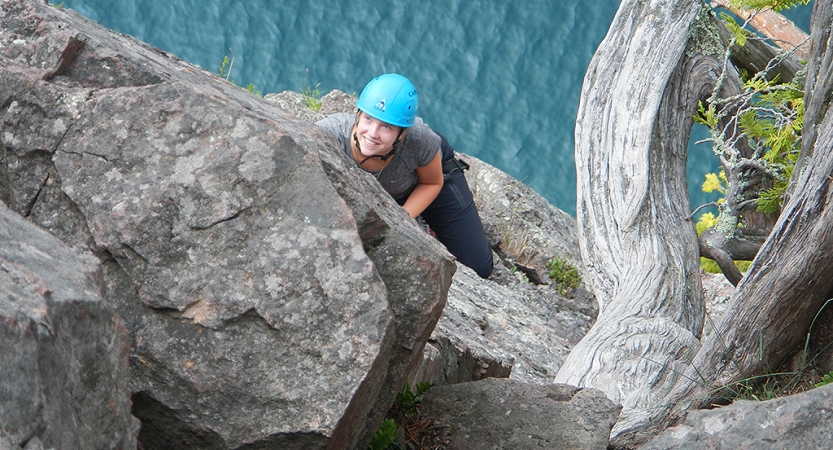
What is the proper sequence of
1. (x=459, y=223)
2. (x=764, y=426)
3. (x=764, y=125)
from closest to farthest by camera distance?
(x=764, y=426)
(x=764, y=125)
(x=459, y=223)

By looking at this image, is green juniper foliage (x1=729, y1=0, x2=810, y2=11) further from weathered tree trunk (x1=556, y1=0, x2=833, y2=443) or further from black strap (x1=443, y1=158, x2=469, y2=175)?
black strap (x1=443, y1=158, x2=469, y2=175)

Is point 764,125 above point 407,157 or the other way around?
above

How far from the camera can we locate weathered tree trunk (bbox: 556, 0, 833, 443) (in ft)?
12.4

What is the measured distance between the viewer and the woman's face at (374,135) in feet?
17.0

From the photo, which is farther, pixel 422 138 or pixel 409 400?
pixel 422 138

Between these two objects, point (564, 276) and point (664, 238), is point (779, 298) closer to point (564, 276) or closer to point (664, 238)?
point (664, 238)

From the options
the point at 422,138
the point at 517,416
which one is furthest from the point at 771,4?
the point at 517,416

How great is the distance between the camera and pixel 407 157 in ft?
19.0

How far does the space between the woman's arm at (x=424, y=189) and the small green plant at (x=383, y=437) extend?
10.1 feet

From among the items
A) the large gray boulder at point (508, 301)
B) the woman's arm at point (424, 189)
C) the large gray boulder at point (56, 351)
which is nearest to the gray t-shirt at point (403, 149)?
the woman's arm at point (424, 189)

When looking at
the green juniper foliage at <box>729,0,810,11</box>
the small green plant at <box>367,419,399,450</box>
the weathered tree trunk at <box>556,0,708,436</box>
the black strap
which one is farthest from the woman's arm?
the small green plant at <box>367,419,399,450</box>

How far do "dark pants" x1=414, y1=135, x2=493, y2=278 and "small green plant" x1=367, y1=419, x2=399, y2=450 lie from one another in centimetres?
428

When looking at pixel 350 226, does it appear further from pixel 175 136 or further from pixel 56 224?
pixel 56 224

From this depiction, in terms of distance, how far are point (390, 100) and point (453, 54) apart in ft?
33.3
